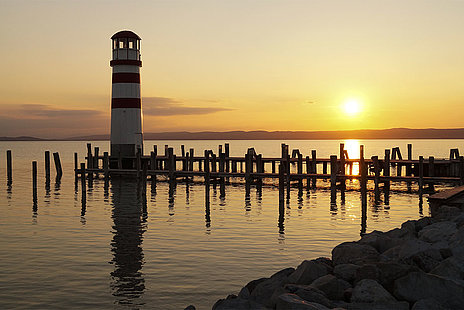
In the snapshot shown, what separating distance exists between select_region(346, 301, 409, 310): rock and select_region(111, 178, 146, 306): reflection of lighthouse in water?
186 inches

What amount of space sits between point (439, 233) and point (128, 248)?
27.9 feet

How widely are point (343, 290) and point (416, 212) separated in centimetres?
1577

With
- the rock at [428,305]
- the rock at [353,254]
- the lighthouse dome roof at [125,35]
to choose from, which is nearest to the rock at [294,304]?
the rock at [428,305]

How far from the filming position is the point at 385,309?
6883mm

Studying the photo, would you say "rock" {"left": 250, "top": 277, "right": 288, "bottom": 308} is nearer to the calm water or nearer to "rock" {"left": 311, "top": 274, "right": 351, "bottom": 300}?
"rock" {"left": 311, "top": 274, "right": 351, "bottom": 300}

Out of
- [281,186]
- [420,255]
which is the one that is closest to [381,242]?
[420,255]

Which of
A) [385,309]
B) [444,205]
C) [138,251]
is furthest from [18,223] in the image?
[385,309]

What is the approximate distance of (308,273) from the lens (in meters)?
8.46

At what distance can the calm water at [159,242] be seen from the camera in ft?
36.0

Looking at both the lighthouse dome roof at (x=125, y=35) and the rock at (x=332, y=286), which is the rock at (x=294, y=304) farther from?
the lighthouse dome roof at (x=125, y=35)

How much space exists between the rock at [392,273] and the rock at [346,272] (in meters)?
0.51

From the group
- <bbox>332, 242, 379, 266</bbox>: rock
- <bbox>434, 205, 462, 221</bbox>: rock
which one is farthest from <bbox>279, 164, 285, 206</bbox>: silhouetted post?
<bbox>332, 242, 379, 266</bbox>: rock

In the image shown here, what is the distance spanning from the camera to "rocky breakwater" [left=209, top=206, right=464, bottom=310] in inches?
276

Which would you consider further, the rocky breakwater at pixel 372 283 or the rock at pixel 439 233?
the rock at pixel 439 233
